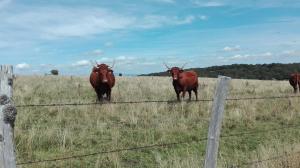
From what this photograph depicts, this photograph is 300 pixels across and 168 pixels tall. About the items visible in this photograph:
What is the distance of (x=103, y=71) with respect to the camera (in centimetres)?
1800

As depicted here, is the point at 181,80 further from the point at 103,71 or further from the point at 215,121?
the point at 215,121

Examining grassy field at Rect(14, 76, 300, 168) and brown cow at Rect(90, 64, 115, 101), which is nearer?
grassy field at Rect(14, 76, 300, 168)

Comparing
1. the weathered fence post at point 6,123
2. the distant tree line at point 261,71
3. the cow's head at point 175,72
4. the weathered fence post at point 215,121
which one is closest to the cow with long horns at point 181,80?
the cow's head at point 175,72

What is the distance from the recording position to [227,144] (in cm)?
1025

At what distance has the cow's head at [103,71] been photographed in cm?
1775

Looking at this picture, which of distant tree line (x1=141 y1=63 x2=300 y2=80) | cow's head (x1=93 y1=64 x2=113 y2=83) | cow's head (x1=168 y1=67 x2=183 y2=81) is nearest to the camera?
cow's head (x1=93 y1=64 x2=113 y2=83)

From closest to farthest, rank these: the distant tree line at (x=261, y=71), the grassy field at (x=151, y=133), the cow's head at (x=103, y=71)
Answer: the grassy field at (x=151, y=133) → the cow's head at (x=103, y=71) → the distant tree line at (x=261, y=71)

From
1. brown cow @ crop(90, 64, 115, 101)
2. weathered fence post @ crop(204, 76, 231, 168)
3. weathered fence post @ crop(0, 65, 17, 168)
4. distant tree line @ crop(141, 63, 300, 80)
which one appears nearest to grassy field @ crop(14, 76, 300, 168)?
weathered fence post @ crop(204, 76, 231, 168)

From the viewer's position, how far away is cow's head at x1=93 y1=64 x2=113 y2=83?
58.2 feet

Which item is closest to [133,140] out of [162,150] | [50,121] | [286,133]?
[162,150]

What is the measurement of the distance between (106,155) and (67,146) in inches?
43.8

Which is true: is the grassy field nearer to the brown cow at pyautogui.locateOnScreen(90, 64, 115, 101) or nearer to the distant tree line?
the brown cow at pyautogui.locateOnScreen(90, 64, 115, 101)

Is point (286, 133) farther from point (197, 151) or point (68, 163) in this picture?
point (68, 163)

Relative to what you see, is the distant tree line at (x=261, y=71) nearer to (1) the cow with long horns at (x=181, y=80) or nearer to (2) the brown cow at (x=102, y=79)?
(1) the cow with long horns at (x=181, y=80)
